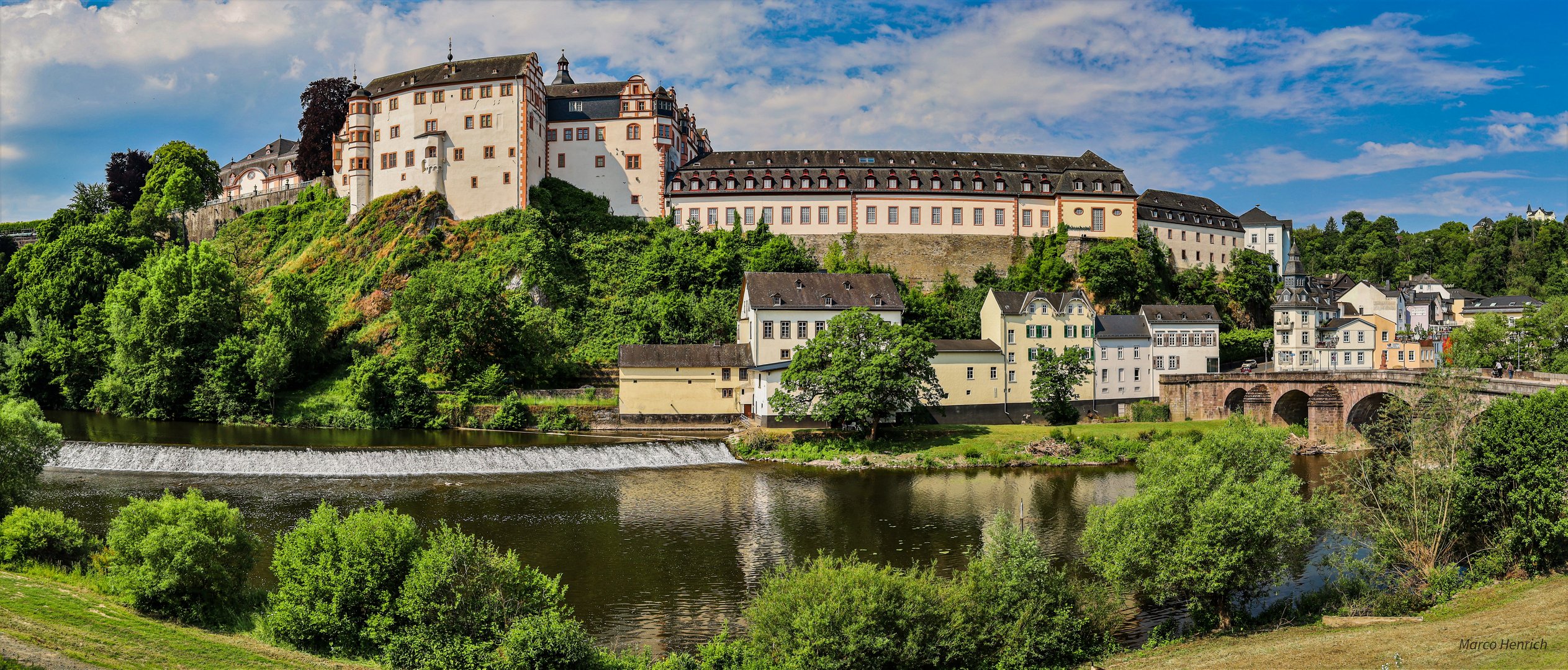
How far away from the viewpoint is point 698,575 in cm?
2347

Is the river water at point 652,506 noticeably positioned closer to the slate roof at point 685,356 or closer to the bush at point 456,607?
the bush at point 456,607

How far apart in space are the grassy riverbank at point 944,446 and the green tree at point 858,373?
3.51ft

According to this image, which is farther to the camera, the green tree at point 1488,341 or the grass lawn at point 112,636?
the green tree at point 1488,341

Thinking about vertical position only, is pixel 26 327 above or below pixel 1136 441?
above

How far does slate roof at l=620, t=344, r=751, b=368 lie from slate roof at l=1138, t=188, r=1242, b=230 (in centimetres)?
3859

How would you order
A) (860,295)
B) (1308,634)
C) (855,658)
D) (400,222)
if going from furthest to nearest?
(400,222) < (860,295) < (1308,634) < (855,658)

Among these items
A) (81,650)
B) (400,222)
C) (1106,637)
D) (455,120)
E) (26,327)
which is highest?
(455,120)

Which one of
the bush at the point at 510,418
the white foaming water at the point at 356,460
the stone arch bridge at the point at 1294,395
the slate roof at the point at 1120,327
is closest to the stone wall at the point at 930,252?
the slate roof at the point at 1120,327

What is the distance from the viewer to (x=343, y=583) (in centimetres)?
1614

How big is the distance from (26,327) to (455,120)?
27.8 meters

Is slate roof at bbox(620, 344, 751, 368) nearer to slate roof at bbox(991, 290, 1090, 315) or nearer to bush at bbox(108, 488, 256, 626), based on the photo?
slate roof at bbox(991, 290, 1090, 315)

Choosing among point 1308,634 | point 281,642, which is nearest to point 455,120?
point 281,642

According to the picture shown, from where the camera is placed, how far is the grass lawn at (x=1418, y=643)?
14484mm

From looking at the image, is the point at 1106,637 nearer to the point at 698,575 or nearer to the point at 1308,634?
the point at 1308,634
